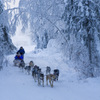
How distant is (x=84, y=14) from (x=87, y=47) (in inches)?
87.6

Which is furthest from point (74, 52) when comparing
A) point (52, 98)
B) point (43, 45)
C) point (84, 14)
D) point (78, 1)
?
point (43, 45)

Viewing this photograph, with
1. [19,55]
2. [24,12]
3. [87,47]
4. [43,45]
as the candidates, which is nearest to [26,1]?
[24,12]

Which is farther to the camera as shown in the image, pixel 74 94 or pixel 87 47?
pixel 87 47

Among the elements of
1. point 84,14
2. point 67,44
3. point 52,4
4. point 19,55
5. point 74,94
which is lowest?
point 74,94

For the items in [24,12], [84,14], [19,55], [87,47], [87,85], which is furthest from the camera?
[19,55]

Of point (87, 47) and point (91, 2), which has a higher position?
point (91, 2)

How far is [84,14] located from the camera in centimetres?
877

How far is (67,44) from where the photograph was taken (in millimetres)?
12000

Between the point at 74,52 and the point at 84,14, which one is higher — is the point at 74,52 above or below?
below

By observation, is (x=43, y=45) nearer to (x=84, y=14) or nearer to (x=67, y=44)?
(x=67, y=44)

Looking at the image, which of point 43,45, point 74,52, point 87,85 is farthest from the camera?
point 43,45

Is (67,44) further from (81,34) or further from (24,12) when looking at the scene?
(24,12)

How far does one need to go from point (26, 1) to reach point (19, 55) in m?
4.81

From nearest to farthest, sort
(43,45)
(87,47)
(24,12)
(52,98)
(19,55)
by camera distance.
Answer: (52,98) → (87,47) → (24,12) → (19,55) → (43,45)
